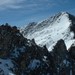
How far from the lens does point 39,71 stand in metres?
124

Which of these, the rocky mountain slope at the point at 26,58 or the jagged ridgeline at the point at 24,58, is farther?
the rocky mountain slope at the point at 26,58

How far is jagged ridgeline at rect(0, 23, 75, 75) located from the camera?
116 meters

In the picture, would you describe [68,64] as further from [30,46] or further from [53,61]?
[30,46]

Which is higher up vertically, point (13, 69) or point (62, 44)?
point (62, 44)

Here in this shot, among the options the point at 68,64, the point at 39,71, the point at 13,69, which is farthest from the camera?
the point at 68,64

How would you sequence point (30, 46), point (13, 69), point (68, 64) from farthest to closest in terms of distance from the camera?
1. point (68, 64)
2. point (30, 46)
3. point (13, 69)

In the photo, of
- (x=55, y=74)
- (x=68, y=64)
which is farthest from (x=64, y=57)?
(x=55, y=74)

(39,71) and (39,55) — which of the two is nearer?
(39,71)

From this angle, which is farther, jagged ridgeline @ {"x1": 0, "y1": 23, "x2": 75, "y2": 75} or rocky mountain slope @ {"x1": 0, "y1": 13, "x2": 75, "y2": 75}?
rocky mountain slope @ {"x1": 0, "y1": 13, "x2": 75, "y2": 75}

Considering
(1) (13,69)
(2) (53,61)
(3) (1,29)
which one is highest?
(3) (1,29)

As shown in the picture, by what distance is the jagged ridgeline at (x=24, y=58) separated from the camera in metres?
116

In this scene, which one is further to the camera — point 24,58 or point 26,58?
point 26,58

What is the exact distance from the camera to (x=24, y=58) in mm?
122062

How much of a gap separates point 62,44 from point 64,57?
23.2ft
